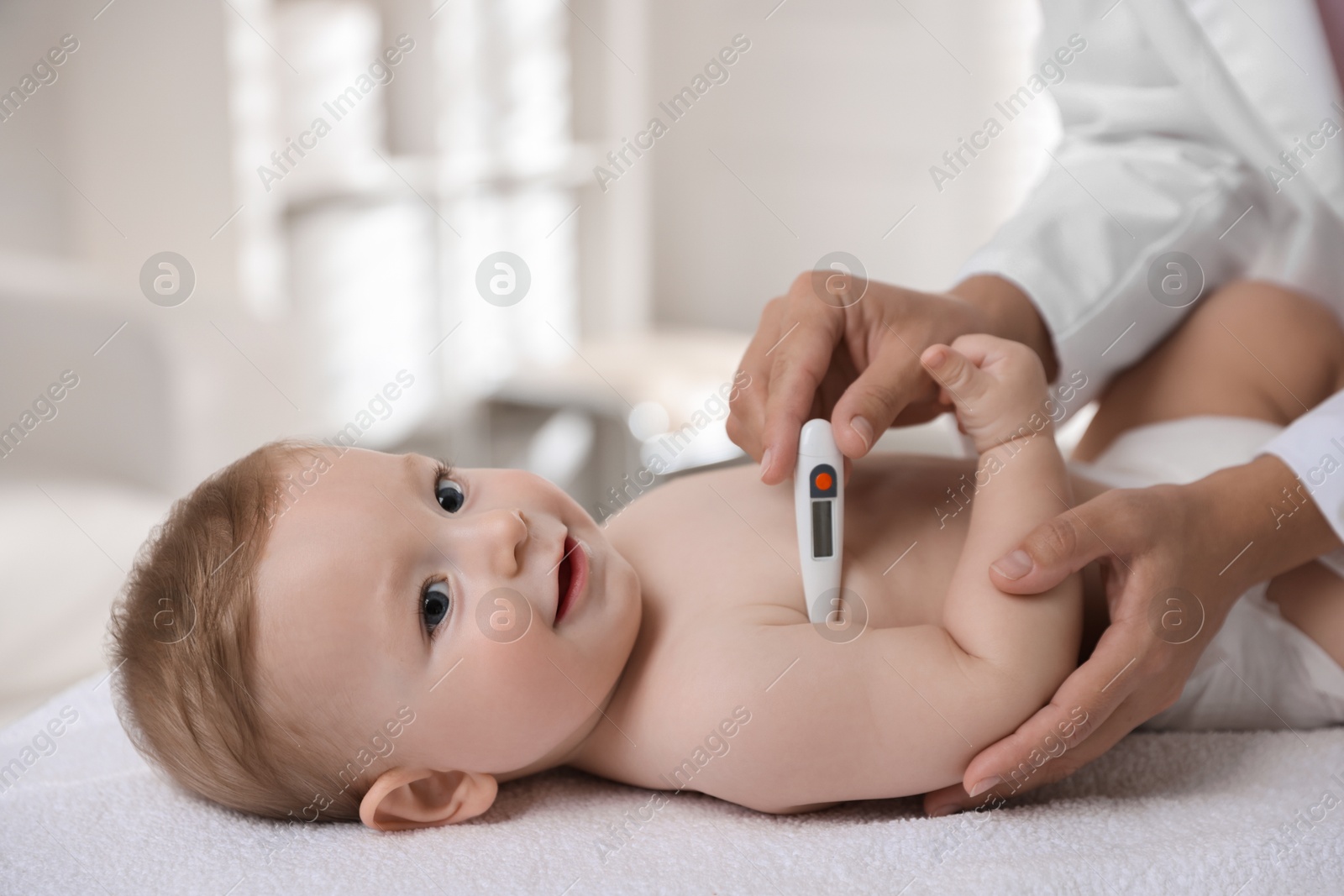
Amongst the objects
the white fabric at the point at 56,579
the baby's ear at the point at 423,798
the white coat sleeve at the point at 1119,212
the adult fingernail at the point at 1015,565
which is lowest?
the white fabric at the point at 56,579

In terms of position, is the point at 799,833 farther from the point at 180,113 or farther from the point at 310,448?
the point at 180,113

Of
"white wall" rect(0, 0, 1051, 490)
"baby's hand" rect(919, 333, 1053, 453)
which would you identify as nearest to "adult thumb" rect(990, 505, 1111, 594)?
"baby's hand" rect(919, 333, 1053, 453)

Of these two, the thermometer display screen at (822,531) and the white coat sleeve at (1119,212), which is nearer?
the thermometer display screen at (822,531)

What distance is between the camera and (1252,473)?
2.87 ft

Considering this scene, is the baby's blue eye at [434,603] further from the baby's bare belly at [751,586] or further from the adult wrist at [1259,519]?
the adult wrist at [1259,519]

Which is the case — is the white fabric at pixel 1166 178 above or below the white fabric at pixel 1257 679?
above

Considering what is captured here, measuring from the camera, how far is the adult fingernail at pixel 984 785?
0.77 m

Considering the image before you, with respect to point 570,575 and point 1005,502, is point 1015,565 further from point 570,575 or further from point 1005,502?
point 570,575

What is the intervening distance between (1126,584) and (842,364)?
1.01 feet

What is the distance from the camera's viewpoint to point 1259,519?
854mm

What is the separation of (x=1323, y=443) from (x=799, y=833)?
1.72ft

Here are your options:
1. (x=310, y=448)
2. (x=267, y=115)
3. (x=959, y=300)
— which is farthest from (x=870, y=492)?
(x=267, y=115)

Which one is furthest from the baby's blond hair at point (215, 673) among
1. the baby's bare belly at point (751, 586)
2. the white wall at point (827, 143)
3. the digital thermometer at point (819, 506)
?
the white wall at point (827, 143)

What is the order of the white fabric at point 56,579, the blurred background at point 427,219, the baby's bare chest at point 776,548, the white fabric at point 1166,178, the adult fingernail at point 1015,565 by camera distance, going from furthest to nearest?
the blurred background at point 427,219
the white fabric at point 56,579
the white fabric at point 1166,178
the baby's bare chest at point 776,548
the adult fingernail at point 1015,565
